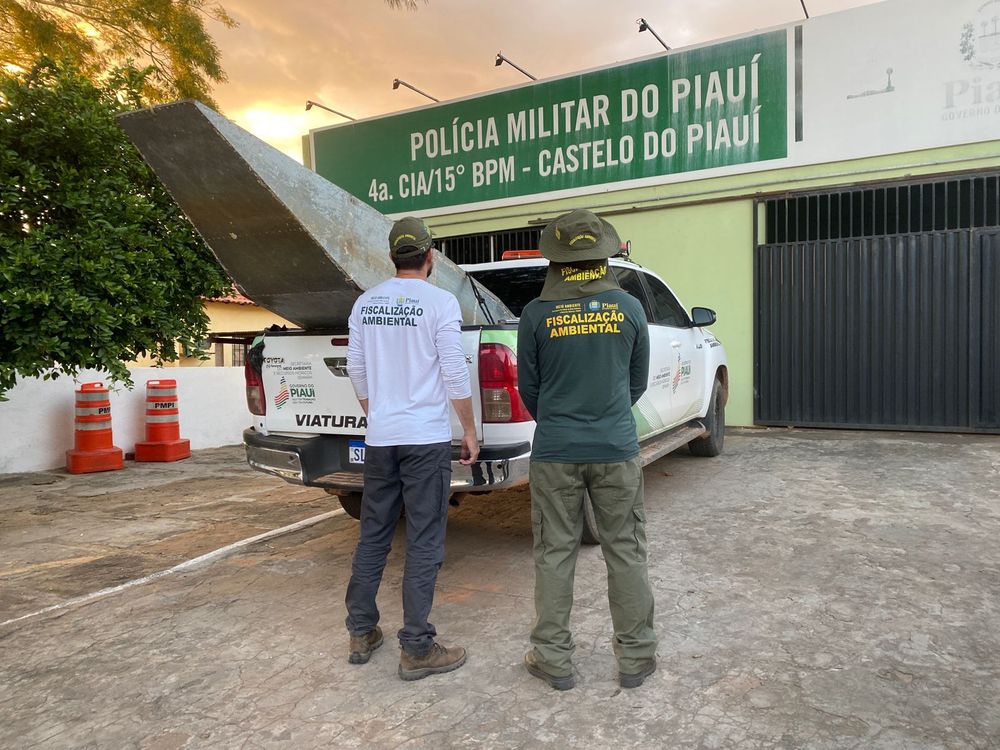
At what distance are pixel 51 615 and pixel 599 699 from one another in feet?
9.58

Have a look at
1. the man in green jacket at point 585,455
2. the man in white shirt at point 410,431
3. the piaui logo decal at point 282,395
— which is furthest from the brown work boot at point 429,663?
the piaui logo decal at point 282,395

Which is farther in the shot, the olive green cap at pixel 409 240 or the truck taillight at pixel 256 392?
the truck taillight at pixel 256 392

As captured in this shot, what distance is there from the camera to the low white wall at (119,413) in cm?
812

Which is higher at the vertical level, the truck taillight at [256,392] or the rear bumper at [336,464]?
the truck taillight at [256,392]

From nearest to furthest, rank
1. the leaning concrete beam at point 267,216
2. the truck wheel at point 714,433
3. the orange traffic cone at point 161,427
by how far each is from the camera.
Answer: the leaning concrete beam at point 267,216 < the truck wheel at point 714,433 < the orange traffic cone at point 161,427

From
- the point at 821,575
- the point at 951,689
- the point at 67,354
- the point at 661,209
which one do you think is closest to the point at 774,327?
the point at 661,209

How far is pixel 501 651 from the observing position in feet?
10.3

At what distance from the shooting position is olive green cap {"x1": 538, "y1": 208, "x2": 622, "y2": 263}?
2859 mm

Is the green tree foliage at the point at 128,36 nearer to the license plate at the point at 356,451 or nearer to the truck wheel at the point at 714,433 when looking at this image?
the license plate at the point at 356,451

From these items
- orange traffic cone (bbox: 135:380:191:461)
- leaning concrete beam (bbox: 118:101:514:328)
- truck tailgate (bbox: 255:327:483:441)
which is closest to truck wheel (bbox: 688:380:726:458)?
leaning concrete beam (bbox: 118:101:514:328)

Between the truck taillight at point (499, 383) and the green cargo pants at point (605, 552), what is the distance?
0.77 metres

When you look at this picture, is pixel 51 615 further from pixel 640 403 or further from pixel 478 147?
pixel 478 147

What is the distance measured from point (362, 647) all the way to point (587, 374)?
4.95 ft

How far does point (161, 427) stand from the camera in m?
8.95
